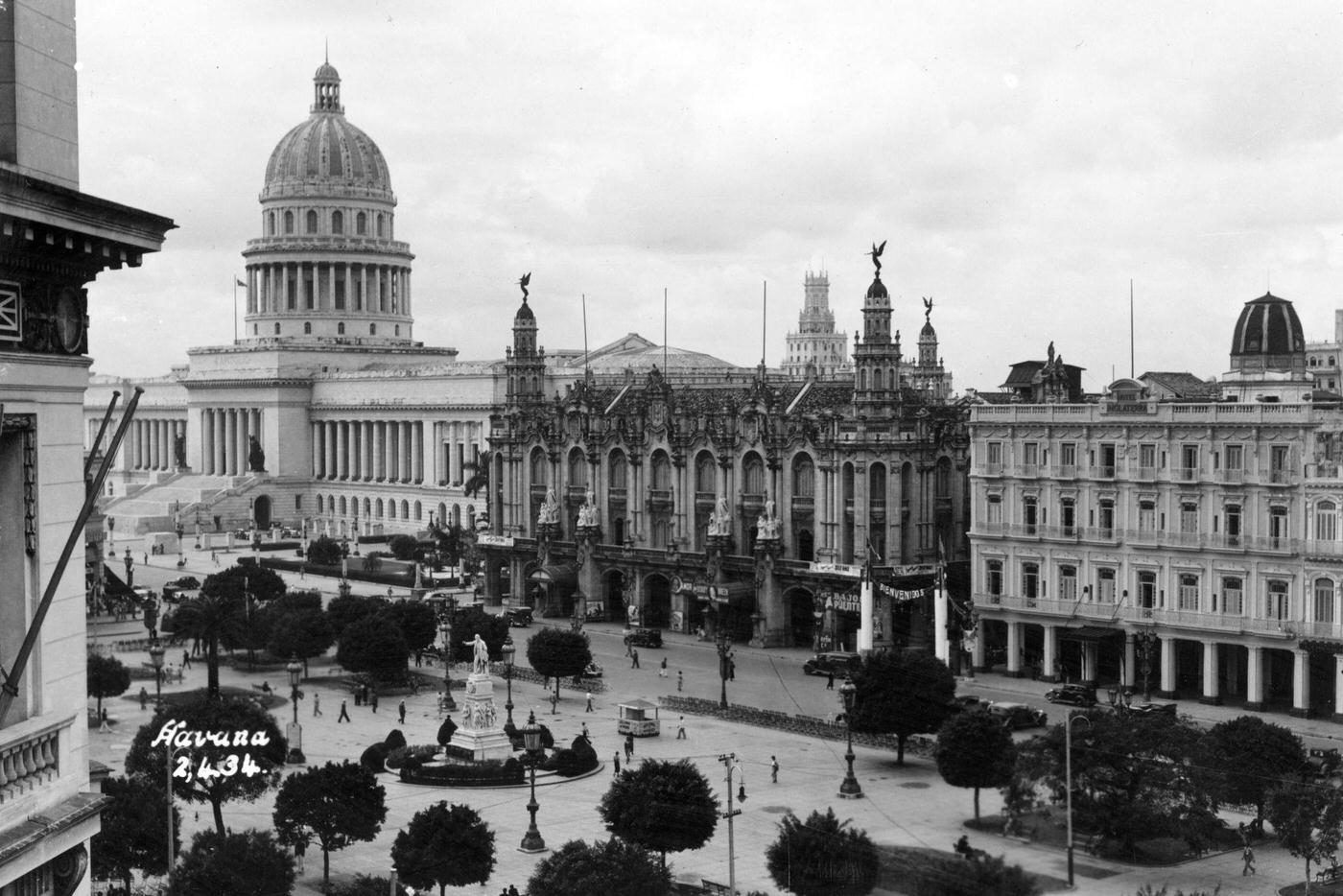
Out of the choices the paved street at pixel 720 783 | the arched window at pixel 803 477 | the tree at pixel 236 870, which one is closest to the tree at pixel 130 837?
the tree at pixel 236 870

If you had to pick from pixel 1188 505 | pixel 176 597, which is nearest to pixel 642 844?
pixel 1188 505

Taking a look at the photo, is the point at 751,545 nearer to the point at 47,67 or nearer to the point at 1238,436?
the point at 1238,436

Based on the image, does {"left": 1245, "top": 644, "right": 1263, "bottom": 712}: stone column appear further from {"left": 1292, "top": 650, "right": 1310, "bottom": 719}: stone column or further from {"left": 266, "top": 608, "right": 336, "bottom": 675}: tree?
{"left": 266, "top": 608, "right": 336, "bottom": 675}: tree

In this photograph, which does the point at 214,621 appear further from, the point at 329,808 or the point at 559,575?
the point at 329,808

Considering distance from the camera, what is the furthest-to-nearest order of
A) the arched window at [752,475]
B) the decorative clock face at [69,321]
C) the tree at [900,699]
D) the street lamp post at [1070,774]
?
the arched window at [752,475], the tree at [900,699], the street lamp post at [1070,774], the decorative clock face at [69,321]

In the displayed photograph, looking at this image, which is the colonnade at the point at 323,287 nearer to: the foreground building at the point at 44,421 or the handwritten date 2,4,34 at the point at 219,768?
the handwritten date 2,4,34 at the point at 219,768

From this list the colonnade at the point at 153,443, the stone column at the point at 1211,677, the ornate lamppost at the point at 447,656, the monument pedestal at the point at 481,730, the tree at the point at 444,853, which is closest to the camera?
the tree at the point at 444,853

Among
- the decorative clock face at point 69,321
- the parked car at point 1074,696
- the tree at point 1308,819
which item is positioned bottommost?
the parked car at point 1074,696

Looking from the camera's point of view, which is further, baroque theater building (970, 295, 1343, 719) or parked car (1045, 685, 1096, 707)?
parked car (1045, 685, 1096, 707)

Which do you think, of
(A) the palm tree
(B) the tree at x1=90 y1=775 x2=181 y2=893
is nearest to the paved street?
(A) the palm tree
